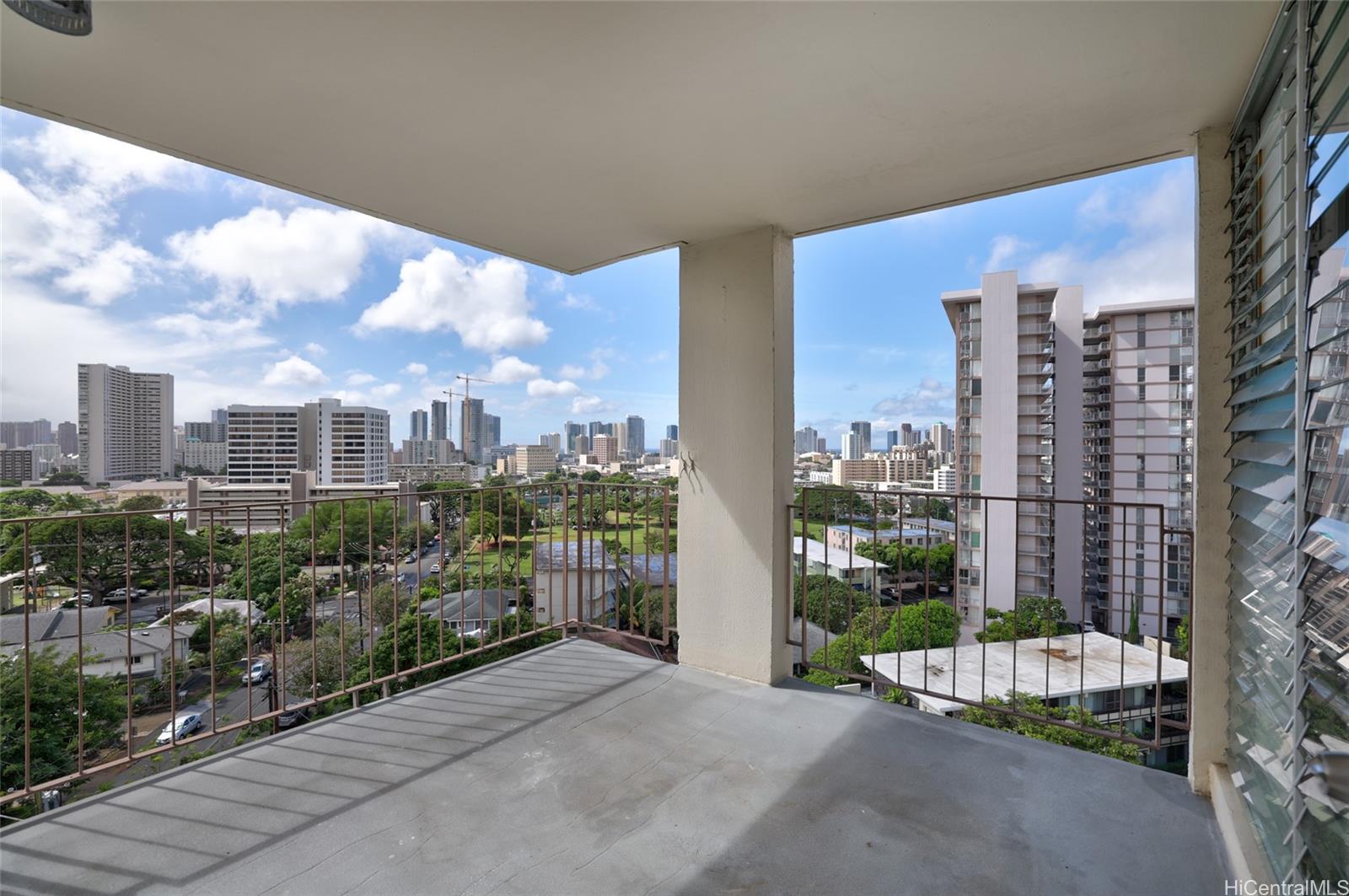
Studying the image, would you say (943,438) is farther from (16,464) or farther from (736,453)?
(16,464)

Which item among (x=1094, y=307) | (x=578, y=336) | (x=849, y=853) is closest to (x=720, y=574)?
(x=849, y=853)

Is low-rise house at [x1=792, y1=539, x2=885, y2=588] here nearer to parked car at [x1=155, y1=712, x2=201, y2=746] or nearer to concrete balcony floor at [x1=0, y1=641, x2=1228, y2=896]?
concrete balcony floor at [x1=0, y1=641, x2=1228, y2=896]

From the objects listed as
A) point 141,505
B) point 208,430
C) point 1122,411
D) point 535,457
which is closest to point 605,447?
point 535,457

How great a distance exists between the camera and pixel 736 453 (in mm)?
2924

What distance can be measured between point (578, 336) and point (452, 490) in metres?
31.3

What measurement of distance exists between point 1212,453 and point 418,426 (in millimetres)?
19402

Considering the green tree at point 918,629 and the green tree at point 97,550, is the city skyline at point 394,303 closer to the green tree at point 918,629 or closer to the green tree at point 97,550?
the green tree at point 918,629

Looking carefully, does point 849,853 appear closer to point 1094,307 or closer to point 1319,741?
point 1319,741

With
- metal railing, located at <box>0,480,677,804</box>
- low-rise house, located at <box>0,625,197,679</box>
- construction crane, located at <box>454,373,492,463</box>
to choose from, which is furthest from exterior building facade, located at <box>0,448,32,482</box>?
construction crane, located at <box>454,373,492,463</box>

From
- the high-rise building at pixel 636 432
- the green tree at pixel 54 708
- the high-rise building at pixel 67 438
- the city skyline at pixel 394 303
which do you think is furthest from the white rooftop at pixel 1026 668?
the high-rise building at pixel 67 438

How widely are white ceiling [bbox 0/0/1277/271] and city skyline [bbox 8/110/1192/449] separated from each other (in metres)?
11.0

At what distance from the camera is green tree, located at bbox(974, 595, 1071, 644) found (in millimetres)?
2334

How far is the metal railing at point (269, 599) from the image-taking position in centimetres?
195

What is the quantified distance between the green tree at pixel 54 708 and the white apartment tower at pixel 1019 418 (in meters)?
15.4
